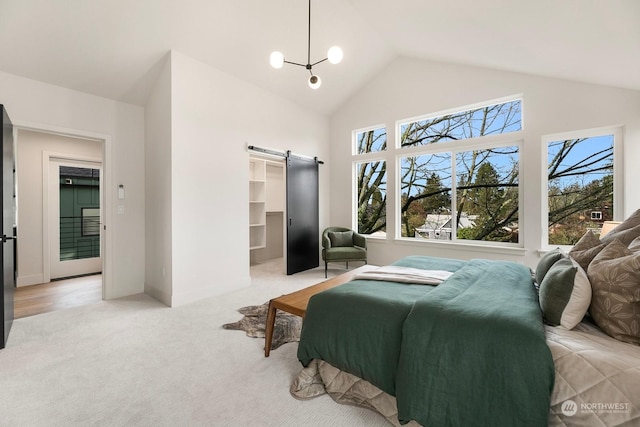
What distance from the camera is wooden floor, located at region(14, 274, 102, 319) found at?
3333mm

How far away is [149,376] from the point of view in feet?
6.48

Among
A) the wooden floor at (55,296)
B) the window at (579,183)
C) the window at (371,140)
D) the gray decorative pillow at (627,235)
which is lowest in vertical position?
Result: the wooden floor at (55,296)

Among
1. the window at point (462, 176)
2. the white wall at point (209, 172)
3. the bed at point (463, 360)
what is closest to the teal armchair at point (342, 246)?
the window at point (462, 176)

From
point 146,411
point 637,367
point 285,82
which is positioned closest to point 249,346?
A: point 146,411

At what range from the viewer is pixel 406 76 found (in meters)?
4.74

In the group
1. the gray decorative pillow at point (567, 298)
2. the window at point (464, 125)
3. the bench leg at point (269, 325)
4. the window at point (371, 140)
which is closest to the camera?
the gray decorative pillow at point (567, 298)

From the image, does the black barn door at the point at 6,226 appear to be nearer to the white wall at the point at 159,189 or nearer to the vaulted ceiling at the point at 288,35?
the vaulted ceiling at the point at 288,35

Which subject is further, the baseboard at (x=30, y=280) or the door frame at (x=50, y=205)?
the door frame at (x=50, y=205)

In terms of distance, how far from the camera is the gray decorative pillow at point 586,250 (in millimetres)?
1656

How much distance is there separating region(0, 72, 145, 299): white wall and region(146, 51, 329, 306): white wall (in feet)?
0.87
